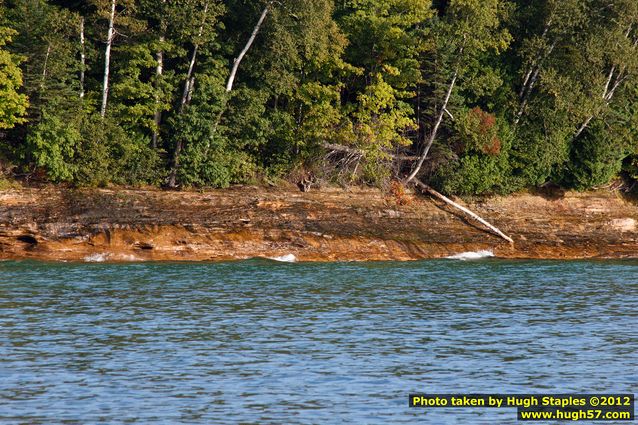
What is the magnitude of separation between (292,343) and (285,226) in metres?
20.1

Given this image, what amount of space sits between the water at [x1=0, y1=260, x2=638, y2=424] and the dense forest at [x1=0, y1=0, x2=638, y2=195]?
894 cm

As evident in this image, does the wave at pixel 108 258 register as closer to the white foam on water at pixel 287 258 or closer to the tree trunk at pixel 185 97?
the tree trunk at pixel 185 97

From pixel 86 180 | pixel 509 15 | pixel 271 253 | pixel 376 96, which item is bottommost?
pixel 271 253

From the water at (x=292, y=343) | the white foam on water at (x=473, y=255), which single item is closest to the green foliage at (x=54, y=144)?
the water at (x=292, y=343)

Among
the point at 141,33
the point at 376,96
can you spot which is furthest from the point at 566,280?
the point at 141,33

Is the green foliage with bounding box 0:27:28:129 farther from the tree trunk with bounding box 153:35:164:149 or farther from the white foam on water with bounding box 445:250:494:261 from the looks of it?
the white foam on water with bounding box 445:250:494:261

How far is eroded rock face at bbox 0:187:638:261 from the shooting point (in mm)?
37938

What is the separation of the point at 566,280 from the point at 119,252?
16550 mm

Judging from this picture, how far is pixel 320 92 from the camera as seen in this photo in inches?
1747

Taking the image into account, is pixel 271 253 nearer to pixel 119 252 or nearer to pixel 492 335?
pixel 119 252

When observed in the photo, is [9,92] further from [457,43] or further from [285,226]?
[457,43]

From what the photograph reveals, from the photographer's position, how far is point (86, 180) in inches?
1570

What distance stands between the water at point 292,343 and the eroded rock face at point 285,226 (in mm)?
4199

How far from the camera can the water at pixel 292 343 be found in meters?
15.5
